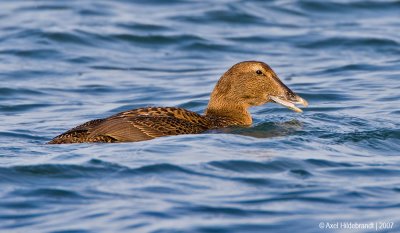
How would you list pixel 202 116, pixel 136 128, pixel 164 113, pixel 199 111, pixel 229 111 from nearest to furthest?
pixel 136 128
pixel 164 113
pixel 202 116
pixel 229 111
pixel 199 111

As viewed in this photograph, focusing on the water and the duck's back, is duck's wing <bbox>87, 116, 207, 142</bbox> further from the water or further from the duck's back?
the water

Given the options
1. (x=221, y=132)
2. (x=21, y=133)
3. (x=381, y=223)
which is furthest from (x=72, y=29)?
(x=381, y=223)

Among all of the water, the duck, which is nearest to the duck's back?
the duck

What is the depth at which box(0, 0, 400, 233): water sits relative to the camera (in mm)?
8688

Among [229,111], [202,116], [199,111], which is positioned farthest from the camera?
[199,111]

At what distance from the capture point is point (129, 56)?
19.3 metres

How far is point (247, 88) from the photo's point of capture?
12.3m

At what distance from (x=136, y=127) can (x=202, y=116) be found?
3.60 ft

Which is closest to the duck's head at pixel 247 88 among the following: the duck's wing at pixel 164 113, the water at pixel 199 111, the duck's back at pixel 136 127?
the water at pixel 199 111

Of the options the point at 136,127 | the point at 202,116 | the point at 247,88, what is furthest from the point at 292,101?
the point at 136,127

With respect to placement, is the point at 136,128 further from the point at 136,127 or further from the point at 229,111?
the point at 229,111

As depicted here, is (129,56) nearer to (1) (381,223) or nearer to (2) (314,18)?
(2) (314,18)

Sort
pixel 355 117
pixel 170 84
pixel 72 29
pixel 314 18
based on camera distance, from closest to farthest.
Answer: pixel 355 117
pixel 170 84
pixel 72 29
pixel 314 18

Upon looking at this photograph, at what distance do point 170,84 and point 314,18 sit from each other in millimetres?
6221
